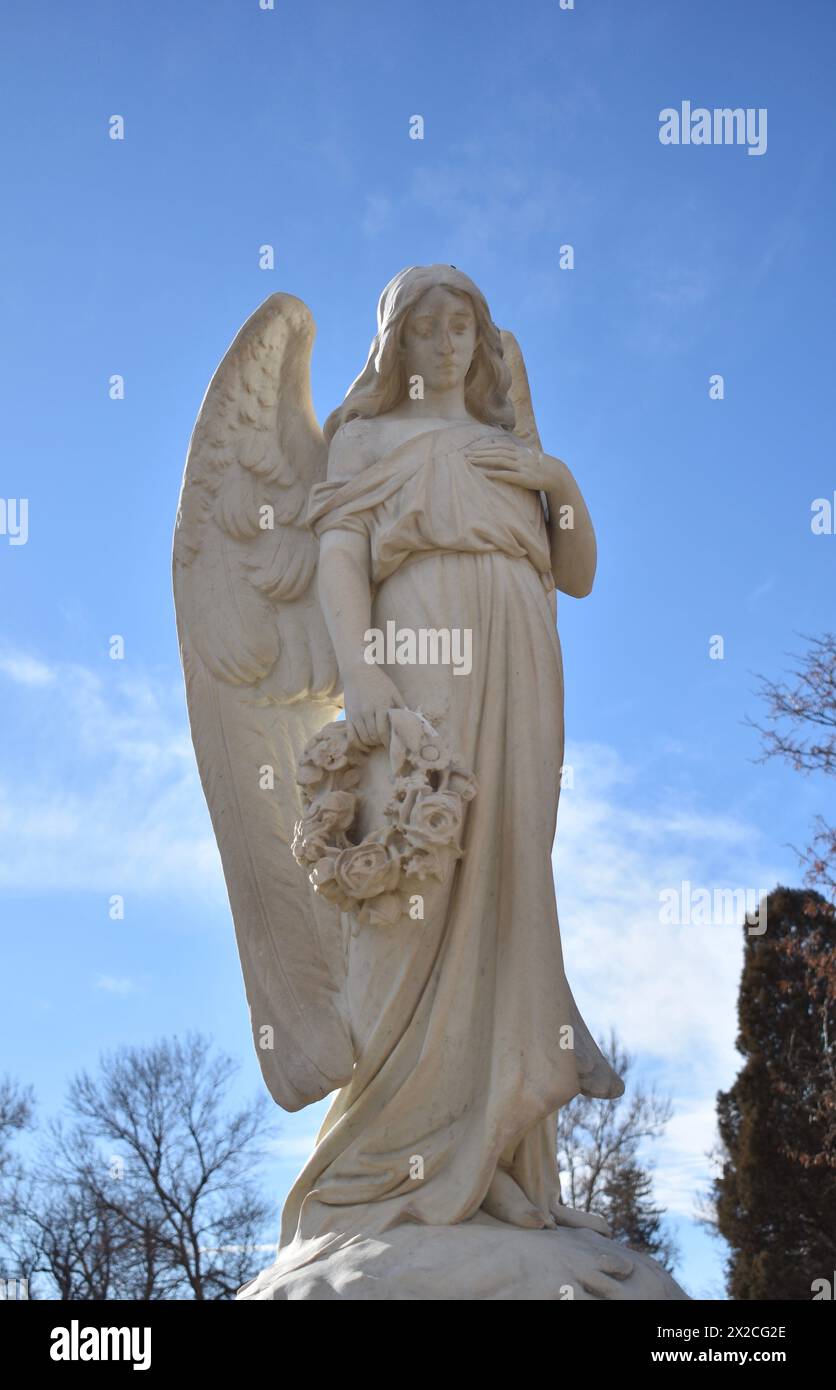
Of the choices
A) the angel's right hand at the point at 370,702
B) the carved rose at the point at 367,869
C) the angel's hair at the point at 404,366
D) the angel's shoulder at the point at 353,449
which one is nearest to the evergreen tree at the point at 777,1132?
the angel's hair at the point at 404,366

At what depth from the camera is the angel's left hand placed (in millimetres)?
6418

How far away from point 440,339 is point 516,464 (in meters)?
0.63

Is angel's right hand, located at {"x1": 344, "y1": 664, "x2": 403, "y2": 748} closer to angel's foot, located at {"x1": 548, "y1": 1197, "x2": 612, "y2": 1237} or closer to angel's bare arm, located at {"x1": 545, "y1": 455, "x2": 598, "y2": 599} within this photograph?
angel's bare arm, located at {"x1": 545, "y1": 455, "x2": 598, "y2": 599}

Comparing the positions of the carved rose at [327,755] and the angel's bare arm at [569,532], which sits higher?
the angel's bare arm at [569,532]

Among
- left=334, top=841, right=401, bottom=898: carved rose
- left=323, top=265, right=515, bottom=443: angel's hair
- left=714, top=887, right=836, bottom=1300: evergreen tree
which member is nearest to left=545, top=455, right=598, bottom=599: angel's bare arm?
left=323, top=265, right=515, bottom=443: angel's hair

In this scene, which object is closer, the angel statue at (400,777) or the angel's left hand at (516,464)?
the angel statue at (400,777)

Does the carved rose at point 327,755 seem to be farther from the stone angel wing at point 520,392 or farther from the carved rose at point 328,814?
the stone angel wing at point 520,392

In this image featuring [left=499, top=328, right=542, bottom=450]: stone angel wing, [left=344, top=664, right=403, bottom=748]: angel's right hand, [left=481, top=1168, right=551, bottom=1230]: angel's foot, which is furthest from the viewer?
[left=499, top=328, right=542, bottom=450]: stone angel wing

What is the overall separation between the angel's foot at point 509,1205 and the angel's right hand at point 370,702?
5.33 ft

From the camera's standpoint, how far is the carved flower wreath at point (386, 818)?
5.75 metres

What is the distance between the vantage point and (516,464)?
6430mm

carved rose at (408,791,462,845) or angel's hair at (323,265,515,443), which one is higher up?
angel's hair at (323,265,515,443)

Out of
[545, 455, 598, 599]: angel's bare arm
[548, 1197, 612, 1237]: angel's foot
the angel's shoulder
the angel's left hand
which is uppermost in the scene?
the angel's shoulder
